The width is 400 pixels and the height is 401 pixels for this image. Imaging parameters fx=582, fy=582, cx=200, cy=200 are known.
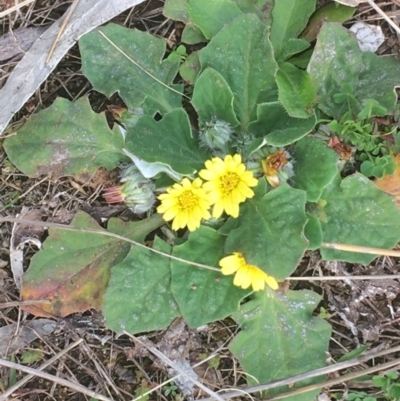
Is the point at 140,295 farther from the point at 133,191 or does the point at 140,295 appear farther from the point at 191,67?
the point at 191,67

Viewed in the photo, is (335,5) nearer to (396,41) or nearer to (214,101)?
(396,41)

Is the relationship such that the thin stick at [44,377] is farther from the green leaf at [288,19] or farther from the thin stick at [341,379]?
the green leaf at [288,19]

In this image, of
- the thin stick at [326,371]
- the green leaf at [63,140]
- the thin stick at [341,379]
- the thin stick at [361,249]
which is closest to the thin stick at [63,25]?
the green leaf at [63,140]

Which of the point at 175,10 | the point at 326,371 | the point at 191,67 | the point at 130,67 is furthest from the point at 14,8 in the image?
the point at 326,371

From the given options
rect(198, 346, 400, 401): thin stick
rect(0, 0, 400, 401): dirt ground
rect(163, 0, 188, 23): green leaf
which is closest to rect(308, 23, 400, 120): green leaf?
rect(163, 0, 188, 23): green leaf

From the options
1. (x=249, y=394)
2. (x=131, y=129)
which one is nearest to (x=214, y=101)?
(x=131, y=129)
